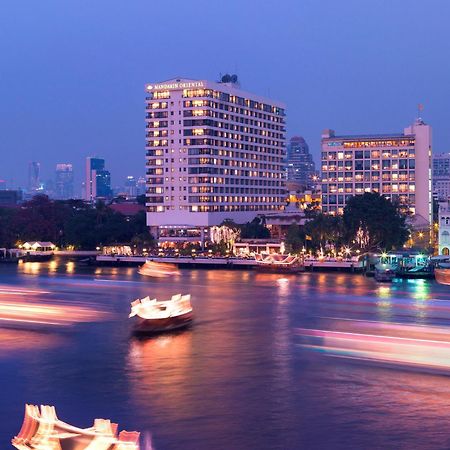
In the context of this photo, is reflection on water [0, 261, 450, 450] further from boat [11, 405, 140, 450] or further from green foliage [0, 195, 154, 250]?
green foliage [0, 195, 154, 250]

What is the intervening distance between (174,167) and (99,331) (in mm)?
69020

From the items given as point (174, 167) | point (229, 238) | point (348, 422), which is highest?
point (174, 167)

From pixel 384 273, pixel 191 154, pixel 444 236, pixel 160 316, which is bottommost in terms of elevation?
pixel 160 316

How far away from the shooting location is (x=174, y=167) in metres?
109

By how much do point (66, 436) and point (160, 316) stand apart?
881 inches

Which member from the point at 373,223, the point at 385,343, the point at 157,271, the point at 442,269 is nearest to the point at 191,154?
the point at 373,223

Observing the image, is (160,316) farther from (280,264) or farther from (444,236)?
(444,236)

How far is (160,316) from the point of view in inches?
1626

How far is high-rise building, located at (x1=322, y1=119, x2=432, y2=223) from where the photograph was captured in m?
122

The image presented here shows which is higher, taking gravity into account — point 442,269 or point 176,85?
point 176,85

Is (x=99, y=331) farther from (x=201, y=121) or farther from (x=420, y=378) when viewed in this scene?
(x=201, y=121)

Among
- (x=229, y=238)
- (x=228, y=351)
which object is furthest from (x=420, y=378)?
(x=229, y=238)

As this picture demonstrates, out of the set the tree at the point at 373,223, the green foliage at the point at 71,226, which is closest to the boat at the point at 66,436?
the tree at the point at 373,223

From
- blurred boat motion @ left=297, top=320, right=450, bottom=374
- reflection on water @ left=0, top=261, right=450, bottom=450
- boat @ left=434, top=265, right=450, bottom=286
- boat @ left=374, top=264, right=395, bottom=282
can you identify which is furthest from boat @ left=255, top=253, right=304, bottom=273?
blurred boat motion @ left=297, top=320, right=450, bottom=374
